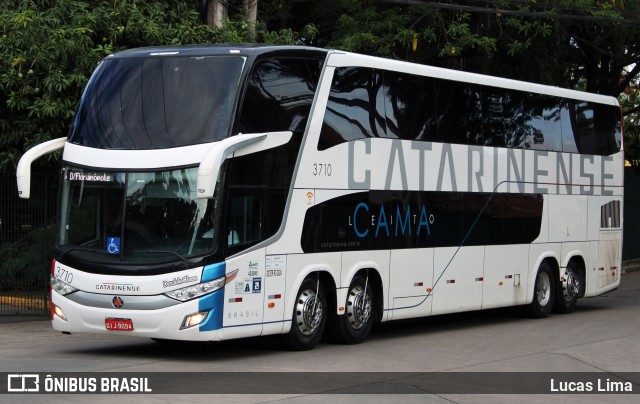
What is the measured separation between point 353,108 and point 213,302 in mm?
3999

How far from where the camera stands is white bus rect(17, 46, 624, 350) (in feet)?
44.4

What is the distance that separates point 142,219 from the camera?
44.8 feet

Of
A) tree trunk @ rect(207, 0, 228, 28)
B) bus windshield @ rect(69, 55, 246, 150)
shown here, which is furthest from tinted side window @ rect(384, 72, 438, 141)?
tree trunk @ rect(207, 0, 228, 28)

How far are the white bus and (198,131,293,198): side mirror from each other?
0.02m

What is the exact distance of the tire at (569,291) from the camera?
21703 mm

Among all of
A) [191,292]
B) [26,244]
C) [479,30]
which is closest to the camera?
[191,292]

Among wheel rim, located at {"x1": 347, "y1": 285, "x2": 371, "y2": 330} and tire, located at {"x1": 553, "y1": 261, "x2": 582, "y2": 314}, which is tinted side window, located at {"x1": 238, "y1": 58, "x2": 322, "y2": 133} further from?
tire, located at {"x1": 553, "y1": 261, "x2": 582, "y2": 314}

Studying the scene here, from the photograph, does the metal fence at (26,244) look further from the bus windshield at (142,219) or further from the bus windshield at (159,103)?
the bus windshield at (142,219)

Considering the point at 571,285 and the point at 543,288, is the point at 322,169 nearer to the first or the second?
the point at 543,288

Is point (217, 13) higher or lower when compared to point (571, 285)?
higher

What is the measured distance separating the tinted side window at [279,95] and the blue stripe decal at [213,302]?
5.82 feet

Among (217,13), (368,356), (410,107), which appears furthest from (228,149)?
(217,13)

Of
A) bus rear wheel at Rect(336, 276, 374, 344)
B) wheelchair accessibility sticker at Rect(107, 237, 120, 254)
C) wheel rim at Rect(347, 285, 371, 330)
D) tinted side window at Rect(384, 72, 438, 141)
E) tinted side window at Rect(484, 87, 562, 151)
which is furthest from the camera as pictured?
tinted side window at Rect(484, 87, 562, 151)

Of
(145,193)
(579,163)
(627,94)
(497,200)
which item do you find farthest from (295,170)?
(627,94)
